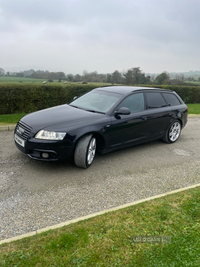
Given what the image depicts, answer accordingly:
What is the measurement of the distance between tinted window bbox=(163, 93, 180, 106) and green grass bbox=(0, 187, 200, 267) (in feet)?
12.9

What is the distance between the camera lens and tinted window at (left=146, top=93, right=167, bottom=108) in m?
5.91

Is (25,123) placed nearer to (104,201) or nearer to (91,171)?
(91,171)

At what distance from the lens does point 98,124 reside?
464 centimetres

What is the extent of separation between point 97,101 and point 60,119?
130cm

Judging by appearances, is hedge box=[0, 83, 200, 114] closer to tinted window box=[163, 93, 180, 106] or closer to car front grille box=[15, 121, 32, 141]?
car front grille box=[15, 121, 32, 141]

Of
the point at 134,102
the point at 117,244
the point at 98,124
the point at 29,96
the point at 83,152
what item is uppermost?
the point at 29,96

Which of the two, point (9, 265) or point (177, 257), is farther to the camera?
point (177, 257)

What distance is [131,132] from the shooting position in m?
5.29

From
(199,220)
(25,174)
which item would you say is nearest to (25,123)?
(25,174)

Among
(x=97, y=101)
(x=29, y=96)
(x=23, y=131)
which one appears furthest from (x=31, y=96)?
(x=23, y=131)

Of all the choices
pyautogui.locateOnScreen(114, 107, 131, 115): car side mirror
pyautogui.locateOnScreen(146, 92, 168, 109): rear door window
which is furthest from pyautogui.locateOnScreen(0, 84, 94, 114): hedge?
pyautogui.locateOnScreen(114, 107, 131, 115): car side mirror

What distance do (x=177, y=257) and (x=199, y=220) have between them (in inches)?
32.4

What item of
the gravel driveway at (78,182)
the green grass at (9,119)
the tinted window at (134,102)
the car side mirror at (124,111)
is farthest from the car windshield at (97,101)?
the green grass at (9,119)

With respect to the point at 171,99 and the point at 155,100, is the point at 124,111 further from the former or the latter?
the point at 171,99
